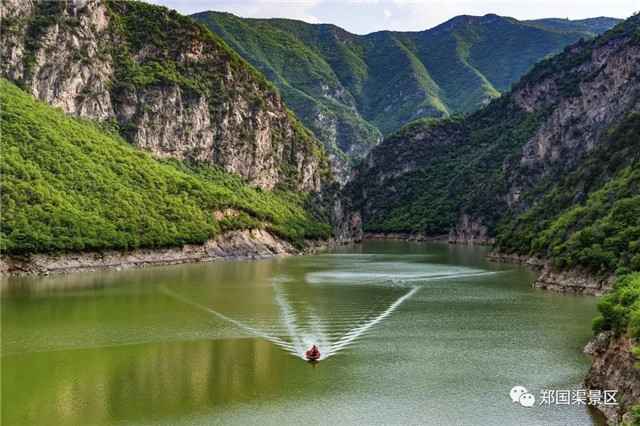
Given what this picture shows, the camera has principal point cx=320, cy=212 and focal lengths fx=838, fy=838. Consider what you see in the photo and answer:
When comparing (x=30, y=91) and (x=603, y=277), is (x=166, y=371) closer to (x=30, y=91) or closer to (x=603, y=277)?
(x=603, y=277)

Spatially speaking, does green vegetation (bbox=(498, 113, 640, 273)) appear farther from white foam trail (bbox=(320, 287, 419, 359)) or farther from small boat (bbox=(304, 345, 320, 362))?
small boat (bbox=(304, 345, 320, 362))

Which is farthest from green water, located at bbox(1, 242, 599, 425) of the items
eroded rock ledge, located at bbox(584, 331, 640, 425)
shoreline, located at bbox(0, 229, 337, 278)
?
shoreline, located at bbox(0, 229, 337, 278)

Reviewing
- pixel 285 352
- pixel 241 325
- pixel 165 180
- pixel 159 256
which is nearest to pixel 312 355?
pixel 285 352

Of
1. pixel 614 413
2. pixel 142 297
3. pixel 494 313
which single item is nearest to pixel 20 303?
pixel 142 297

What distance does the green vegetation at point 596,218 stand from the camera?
78188 millimetres

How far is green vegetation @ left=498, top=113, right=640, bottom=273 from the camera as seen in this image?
78188mm

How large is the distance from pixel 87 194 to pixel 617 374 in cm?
10220

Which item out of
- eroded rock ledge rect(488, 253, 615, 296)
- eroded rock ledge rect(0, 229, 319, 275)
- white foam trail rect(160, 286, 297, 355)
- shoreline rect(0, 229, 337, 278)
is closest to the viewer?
white foam trail rect(160, 286, 297, 355)

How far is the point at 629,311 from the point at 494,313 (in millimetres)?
27411

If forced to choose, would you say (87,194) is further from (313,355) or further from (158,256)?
(313,355)

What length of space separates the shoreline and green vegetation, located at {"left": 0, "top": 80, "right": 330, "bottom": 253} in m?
1.23

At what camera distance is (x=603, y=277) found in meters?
78.1

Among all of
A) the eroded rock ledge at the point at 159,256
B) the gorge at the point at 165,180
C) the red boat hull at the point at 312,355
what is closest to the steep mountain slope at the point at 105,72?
the gorge at the point at 165,180

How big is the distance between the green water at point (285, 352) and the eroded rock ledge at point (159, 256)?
9684 millimetres
